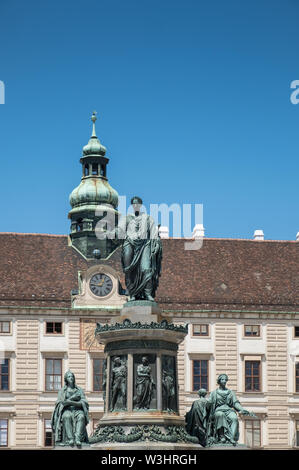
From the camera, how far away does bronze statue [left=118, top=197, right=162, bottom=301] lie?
2853 cm

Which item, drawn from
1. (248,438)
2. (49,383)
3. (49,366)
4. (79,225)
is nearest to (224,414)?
(248,438)

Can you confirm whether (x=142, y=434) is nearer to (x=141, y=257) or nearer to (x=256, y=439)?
(x=141, y=257)

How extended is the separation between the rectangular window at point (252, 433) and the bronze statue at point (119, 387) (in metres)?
36.8

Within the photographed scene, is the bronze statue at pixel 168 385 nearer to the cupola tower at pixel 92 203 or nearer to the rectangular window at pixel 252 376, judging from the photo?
the rectangular window at pixel 252 376

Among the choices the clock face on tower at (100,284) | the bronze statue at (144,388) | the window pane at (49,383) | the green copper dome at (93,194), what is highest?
the green copper dome at (93,194)

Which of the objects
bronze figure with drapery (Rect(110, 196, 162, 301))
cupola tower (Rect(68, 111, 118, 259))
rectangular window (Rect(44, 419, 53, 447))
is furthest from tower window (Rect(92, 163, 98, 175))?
bronze figure with drapery (Rect(110, 196, 162, 301))

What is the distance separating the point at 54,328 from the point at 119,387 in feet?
121

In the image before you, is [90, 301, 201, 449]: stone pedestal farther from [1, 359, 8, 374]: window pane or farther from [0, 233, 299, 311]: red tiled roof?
[0, 233, 299, 311]: red tiled roof

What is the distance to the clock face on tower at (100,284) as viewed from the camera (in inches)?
2520

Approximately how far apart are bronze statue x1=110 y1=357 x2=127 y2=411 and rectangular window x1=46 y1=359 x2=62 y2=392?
1422 inches

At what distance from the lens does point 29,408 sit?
6331cm

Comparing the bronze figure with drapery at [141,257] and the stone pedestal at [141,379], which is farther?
the bronze figure with drapery at [141,257]

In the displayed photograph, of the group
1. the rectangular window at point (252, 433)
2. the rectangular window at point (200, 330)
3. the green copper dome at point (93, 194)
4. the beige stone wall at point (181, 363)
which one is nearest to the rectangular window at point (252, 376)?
the beige stone wall at point (181, 363)
